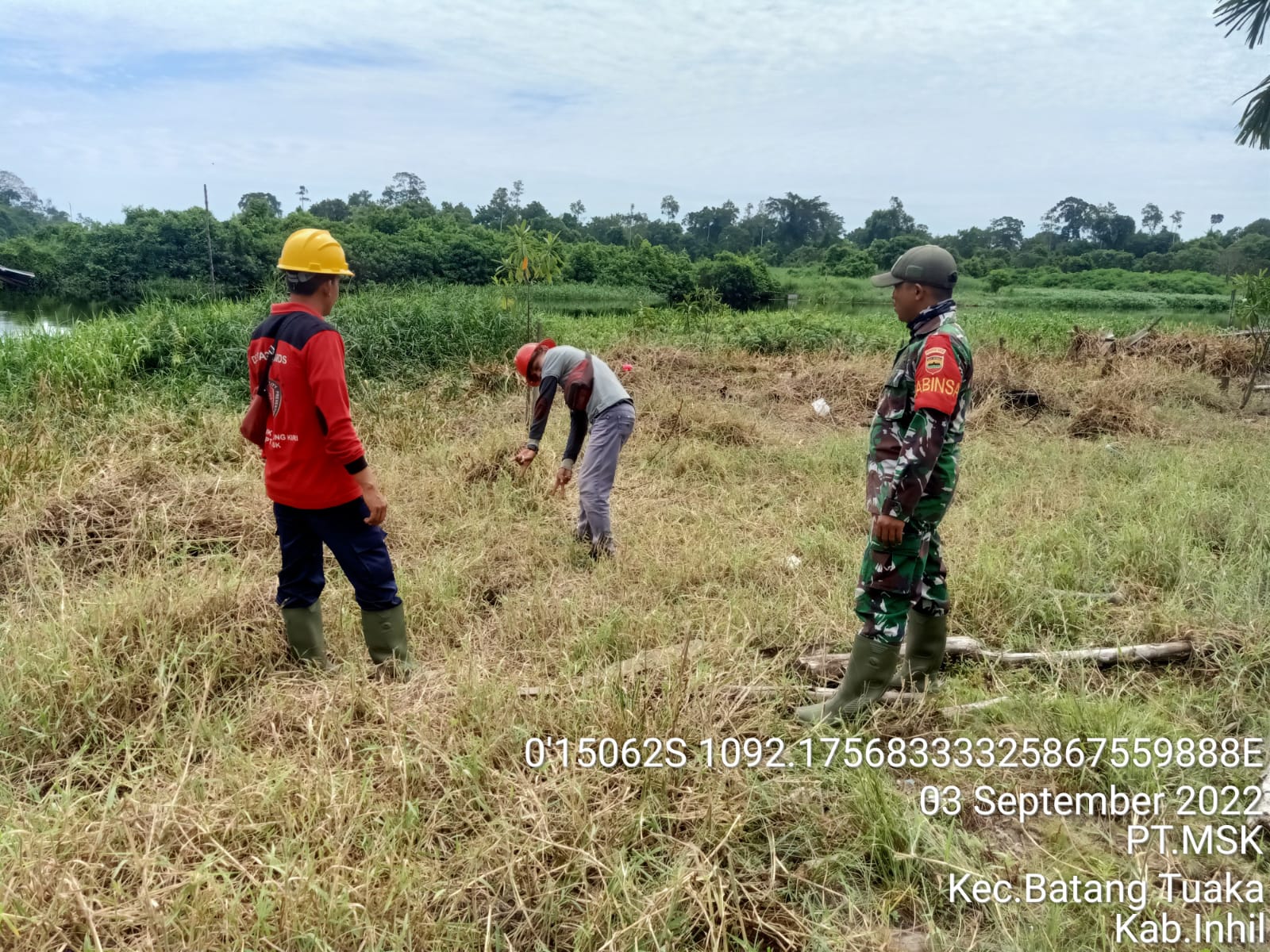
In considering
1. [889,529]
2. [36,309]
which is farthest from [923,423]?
[36,309]

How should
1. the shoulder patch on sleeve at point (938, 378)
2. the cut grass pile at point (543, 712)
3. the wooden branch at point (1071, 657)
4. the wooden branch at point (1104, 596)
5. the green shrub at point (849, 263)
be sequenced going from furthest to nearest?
the green shrub at point (849, 263), the wooden branch at point (1104, 596), the wooden branch at point (1071, 657), the shoulder patch on sleeve at point (938, 378), the cut grass pile at point (543, 712)

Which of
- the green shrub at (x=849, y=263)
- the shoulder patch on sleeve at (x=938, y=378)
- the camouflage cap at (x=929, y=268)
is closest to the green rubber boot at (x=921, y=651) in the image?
the shoulder patch on sleeve at (x=938, y=378)

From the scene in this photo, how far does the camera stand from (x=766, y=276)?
36.7 meters

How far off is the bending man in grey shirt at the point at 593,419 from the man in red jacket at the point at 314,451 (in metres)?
1.43

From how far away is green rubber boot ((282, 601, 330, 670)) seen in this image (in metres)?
2.74

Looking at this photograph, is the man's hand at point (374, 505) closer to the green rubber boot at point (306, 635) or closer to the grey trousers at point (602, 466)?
the green rubber boot at point (306, 635)

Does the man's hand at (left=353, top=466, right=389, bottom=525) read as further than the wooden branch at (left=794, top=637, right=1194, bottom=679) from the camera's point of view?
No

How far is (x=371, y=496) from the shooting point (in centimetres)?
249

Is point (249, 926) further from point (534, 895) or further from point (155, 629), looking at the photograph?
point (155, 629)

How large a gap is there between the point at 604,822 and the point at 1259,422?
927 centimetres

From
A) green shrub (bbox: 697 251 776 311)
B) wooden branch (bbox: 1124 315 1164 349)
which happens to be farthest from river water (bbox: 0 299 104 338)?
green shrub (bbox: 697 251 776 311)

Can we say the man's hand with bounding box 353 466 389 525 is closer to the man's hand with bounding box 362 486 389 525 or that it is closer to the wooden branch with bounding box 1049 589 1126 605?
the man's hand with bounding box 362 486 389 525

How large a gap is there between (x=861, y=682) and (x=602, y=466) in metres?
1.94

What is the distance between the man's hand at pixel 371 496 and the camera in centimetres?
247
